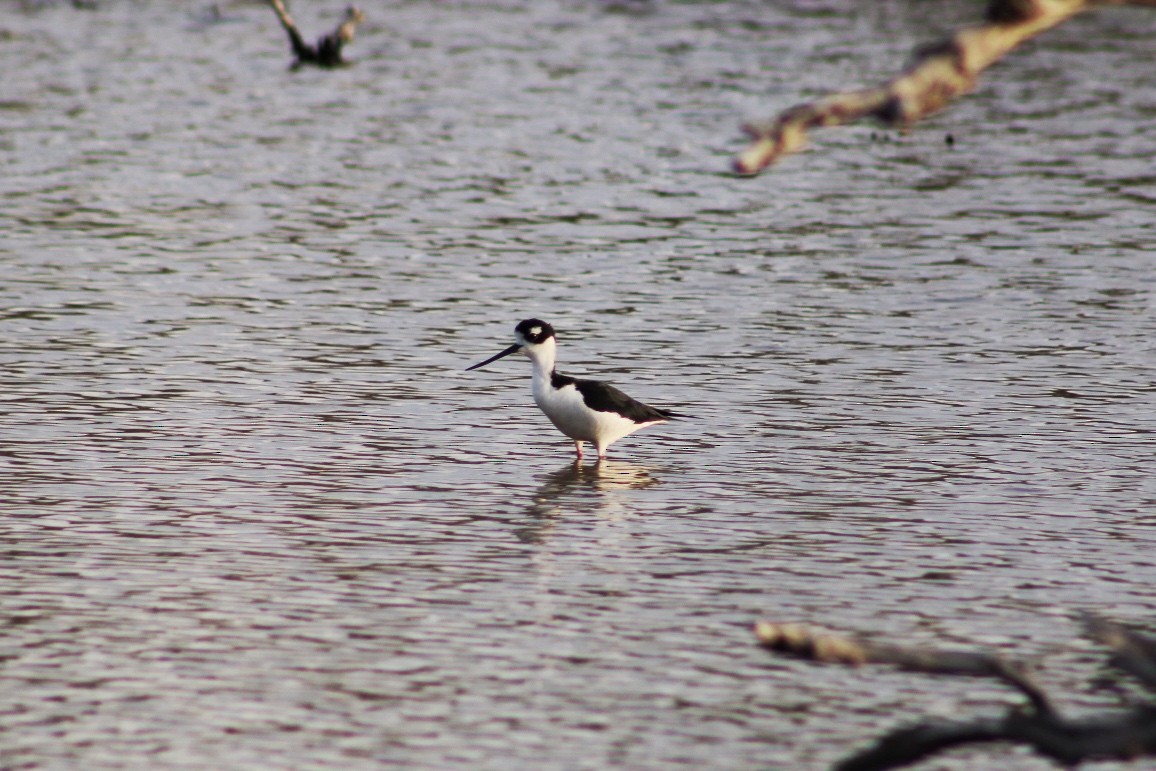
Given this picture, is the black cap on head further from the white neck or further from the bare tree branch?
the bare tree branch

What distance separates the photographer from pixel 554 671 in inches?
352

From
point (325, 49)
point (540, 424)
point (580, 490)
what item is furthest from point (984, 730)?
point (325, 49)

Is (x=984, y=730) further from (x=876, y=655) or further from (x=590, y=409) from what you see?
(x=590, y=409)

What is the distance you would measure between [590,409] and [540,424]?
61.9 inches

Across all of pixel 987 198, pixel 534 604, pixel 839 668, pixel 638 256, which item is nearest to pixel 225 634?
pixel 534 604

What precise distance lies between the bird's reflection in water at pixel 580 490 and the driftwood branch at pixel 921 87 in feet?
19.6

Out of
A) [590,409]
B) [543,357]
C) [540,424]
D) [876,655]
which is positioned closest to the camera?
[876,655]

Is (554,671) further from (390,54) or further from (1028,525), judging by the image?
(390,54)

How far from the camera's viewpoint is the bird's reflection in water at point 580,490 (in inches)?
459

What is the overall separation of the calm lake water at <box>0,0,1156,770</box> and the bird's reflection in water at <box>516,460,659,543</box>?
48 millimetres

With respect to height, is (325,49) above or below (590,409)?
above

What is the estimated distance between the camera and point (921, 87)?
539 cm

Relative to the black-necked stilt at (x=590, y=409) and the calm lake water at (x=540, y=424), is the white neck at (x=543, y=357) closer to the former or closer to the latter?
the black-necked stilt at (x=590, y=409)

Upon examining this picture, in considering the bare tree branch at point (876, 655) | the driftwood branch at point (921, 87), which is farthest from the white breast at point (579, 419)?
the driftwood branch at point (921, 87)
